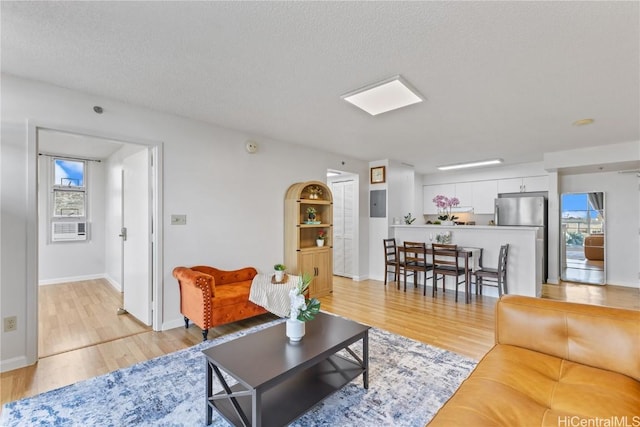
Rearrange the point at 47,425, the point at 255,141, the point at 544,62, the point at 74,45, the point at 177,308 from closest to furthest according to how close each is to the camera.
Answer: the point at 47,425, the point at 74,45, the point at 544,62, the point at 177,308, the point at 255,141

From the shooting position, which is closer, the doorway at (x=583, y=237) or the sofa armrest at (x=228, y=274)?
the sofa armrest at (x=228, y=274)

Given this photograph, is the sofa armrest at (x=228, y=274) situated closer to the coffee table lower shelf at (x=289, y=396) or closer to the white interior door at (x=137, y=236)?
the white interior door at (x=137, y=236)

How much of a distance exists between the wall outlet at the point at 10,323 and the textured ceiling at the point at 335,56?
6.61 ft

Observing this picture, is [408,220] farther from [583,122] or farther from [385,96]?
[385,96]

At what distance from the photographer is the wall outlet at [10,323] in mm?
2391

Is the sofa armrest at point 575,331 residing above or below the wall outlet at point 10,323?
above

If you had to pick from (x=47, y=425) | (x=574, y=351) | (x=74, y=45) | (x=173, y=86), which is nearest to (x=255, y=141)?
(x=173, y=86)

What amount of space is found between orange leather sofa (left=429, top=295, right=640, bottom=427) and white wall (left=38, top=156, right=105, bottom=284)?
6.73 meters

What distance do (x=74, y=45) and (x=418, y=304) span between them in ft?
14.7

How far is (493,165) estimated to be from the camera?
20.8 feet

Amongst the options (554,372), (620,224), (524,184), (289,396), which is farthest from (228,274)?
(620,224)

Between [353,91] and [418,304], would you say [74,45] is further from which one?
[418,304]

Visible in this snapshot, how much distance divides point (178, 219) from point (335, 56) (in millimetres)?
2464

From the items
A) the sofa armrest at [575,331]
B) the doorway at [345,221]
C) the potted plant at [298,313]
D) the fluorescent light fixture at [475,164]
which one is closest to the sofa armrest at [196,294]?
the potted plant at [298,313]
